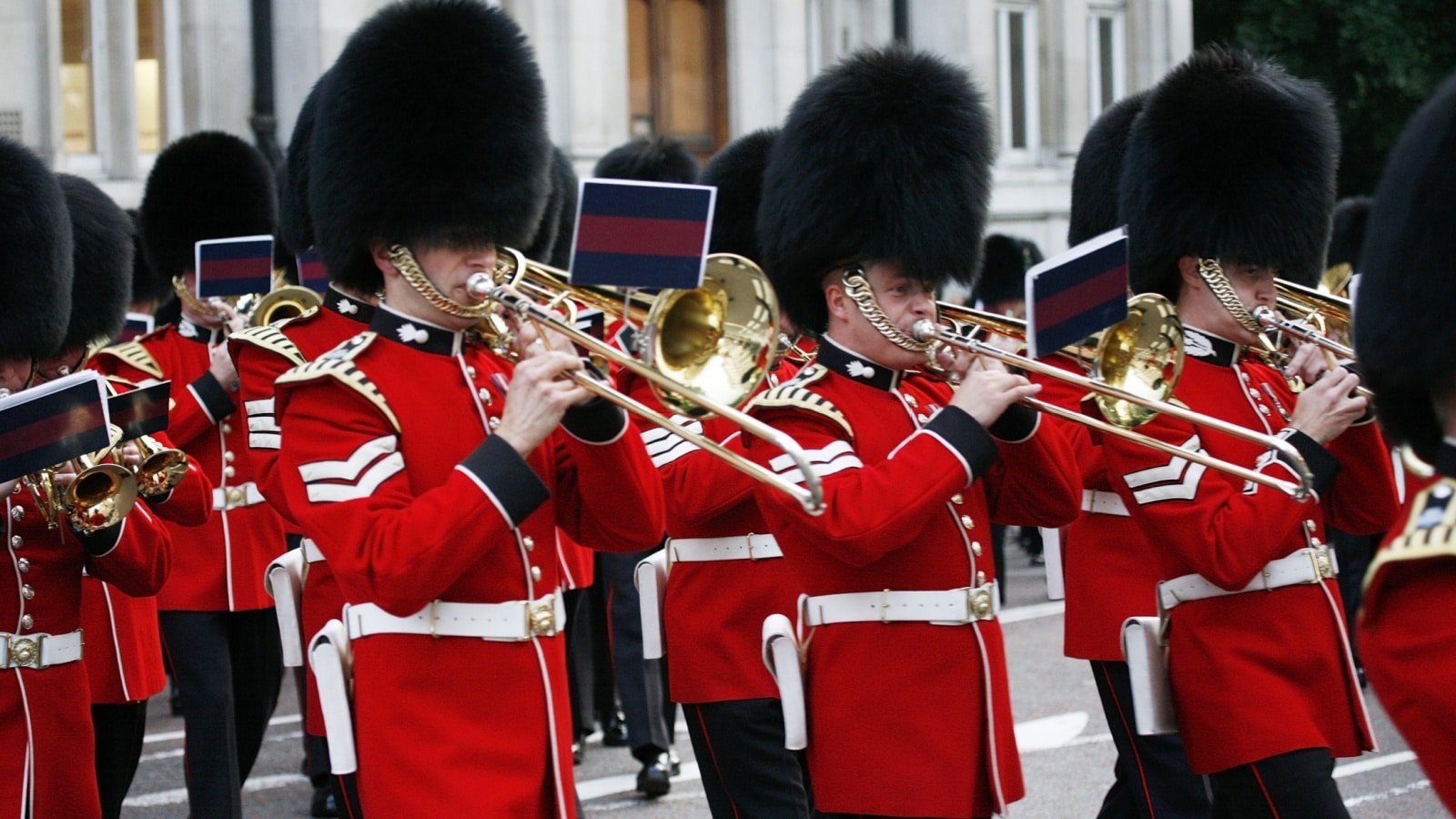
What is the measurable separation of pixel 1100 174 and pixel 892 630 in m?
2.40

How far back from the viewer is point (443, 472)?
3.62 meters

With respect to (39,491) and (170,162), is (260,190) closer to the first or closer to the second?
(170,162)

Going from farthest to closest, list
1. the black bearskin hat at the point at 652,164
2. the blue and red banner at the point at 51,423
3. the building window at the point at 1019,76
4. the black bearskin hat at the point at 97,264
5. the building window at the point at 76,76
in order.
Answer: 1. the building window at the point at 1019,76
2. the building window at the point at 76,76
3. the black bearskin hat at the point at 652,164
4. the black bearskin hat at the point at 97,264
5. the blue and red banner at the point at 51,423

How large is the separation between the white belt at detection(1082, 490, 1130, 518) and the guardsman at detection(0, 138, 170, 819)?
222 cm

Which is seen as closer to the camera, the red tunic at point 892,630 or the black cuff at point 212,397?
the red tunic at point 892,630

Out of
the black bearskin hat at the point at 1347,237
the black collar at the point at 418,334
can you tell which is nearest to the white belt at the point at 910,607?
the black collar at the point at 418,334

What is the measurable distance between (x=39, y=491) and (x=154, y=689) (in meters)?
0.94

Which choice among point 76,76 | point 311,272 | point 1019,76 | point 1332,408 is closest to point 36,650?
point 311,272

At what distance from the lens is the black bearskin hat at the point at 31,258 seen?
468cm

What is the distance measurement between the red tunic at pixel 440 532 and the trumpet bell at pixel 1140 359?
1.03 m

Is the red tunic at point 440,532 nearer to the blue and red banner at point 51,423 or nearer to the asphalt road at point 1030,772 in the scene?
the blue and red banner at point 51,423

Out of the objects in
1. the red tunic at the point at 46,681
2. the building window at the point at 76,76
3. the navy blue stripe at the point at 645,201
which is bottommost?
the red tunic at the point at 46,681

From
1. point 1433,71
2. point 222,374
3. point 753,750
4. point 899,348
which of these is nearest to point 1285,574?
point 899,348

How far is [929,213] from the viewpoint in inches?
168
